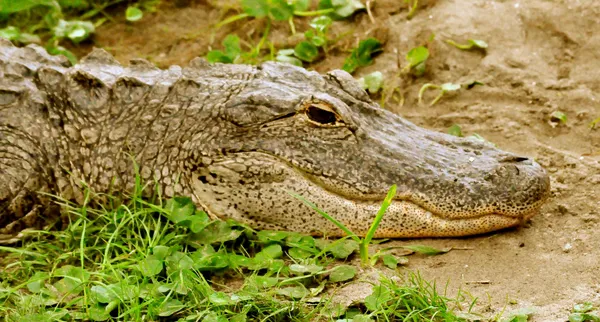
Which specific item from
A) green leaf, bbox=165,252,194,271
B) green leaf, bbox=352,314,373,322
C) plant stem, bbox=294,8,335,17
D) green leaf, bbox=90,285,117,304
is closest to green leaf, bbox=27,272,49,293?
green leaf, bbox=90,285,117,304

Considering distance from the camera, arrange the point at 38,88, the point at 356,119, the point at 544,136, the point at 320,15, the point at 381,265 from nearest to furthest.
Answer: the point at 381,265, the point at 356,119, the point at 38,88, the point at 544,136, the point at 320,15

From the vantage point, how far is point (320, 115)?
4441mm

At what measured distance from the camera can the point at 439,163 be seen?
4406 millimetres

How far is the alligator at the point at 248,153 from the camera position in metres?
4.35

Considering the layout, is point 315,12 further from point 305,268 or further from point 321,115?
point 305,268

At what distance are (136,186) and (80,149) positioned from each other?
41cm

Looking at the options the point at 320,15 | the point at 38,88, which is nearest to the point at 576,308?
the point at 38,88

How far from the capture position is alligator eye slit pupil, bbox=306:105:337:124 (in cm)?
444

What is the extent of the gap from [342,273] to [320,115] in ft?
2.88

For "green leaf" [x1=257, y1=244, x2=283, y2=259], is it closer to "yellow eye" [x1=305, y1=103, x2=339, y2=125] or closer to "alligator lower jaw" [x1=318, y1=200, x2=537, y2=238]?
"alligator lower jaw" [x1=318, y1=200, x2=537, y2=238]

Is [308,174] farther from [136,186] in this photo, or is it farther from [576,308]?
[576,308]

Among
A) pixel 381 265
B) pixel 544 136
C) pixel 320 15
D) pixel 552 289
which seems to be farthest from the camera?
pixel 320 15

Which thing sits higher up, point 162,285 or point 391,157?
point 391,157

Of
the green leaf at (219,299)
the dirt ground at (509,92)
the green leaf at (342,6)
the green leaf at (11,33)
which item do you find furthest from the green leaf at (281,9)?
the green leaf at (219,299)
